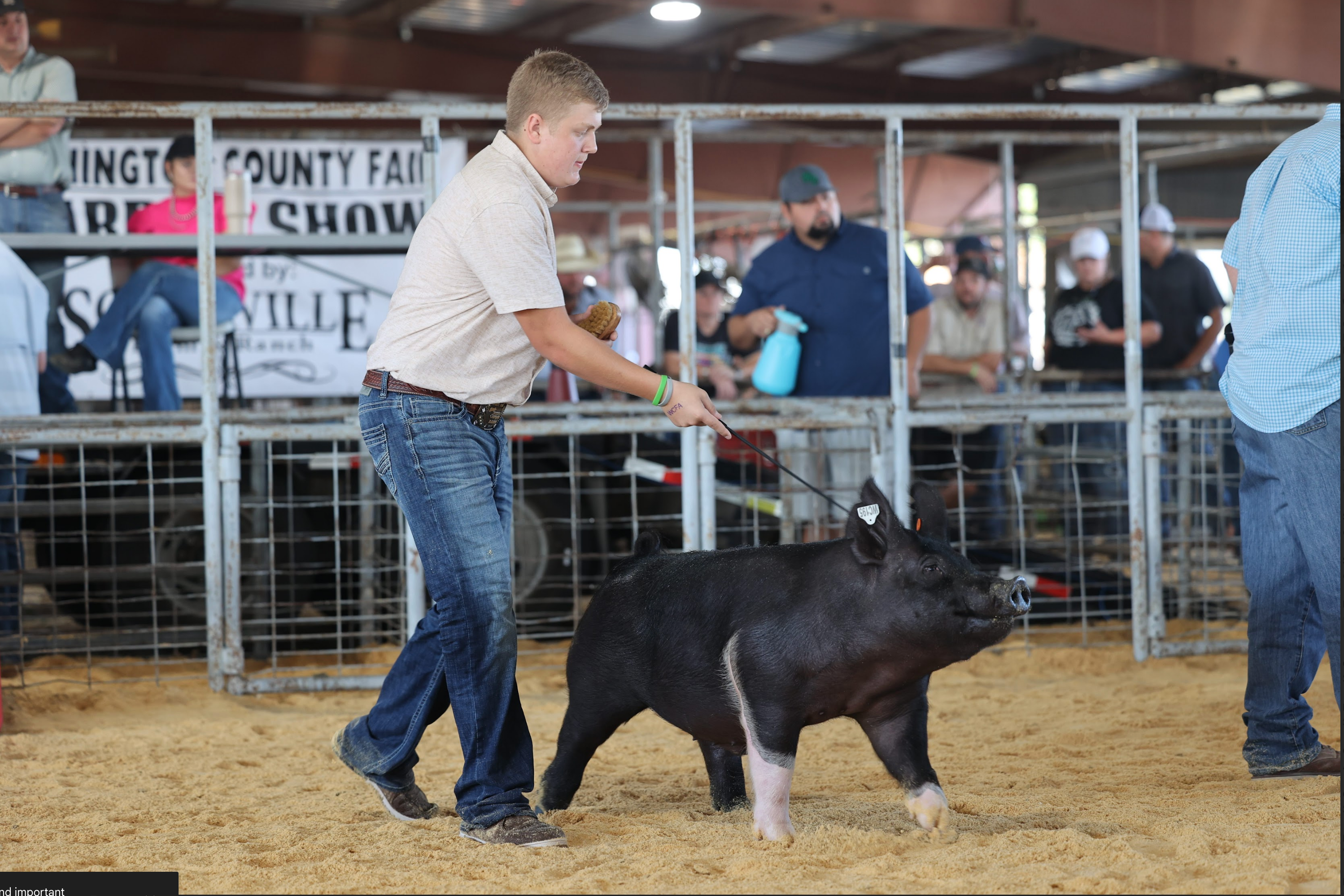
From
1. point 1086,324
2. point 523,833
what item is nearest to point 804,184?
point 1086,324

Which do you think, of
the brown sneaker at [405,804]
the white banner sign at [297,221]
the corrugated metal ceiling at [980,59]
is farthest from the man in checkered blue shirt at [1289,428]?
the corrugated metal ceiling at [980,59]

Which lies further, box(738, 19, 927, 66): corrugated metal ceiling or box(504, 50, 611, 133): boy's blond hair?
box(738, 19, 927, 66): corrugated metal ceiling

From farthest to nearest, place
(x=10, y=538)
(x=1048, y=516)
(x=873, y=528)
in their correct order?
(x=1048, y=516), (x=10, y=538), (x=873, y=528)

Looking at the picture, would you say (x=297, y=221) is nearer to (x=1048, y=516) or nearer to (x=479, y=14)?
(x=479, y=14)

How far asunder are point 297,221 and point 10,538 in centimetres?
273

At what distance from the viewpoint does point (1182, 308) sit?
8.17 m

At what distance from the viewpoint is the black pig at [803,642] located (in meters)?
2.96

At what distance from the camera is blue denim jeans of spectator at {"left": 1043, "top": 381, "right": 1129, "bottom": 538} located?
6602 mm

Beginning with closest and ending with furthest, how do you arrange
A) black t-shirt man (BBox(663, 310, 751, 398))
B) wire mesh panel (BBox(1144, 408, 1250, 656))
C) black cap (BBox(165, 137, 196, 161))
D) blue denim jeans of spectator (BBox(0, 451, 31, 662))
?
blue denim jeans of spectator (BBox(0, 451, 31, 662))
wire mesh panel (BBox(1144, 408, 1250, 656))
black cap (BBox(165, 137, 196, 161))
black t-shirt man (BBox(663, 310, 751, 398))

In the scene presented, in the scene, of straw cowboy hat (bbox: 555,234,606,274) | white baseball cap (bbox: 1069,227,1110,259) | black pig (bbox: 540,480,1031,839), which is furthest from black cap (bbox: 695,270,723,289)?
black pig (bbox: 540,480,1031,839)

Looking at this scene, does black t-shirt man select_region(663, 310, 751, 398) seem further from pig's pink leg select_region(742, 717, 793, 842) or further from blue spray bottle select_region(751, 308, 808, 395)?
pig's pink leg select_region(742, 717, 793, 842)

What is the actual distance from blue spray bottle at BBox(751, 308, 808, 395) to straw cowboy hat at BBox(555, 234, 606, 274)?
3.43 meters

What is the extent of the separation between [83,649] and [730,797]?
3.26m

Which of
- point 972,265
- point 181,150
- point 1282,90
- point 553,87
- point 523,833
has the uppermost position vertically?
point 1282,90
